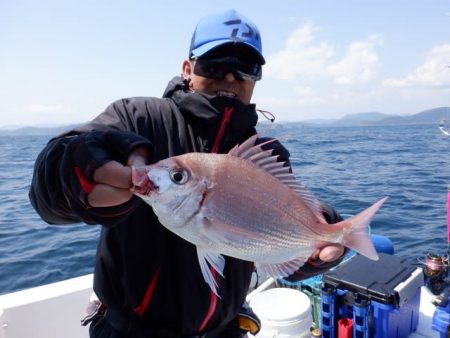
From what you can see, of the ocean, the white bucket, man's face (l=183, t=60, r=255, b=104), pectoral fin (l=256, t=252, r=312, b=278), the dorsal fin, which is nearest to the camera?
the dorsal fin

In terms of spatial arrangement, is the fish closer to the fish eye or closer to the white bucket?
the fish eye

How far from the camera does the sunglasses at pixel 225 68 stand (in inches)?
89.7

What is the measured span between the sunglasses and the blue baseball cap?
69mm

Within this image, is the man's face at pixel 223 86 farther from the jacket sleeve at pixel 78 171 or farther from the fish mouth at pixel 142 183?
the fish mouth at pixel 142 183

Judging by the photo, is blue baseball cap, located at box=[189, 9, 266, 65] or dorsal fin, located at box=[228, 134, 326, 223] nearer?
dorsal fin, located at box=[228, 134, 326, 223]

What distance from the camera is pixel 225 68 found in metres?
2.30

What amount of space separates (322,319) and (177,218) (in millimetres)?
3082

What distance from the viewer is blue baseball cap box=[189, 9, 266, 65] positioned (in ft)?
7.30

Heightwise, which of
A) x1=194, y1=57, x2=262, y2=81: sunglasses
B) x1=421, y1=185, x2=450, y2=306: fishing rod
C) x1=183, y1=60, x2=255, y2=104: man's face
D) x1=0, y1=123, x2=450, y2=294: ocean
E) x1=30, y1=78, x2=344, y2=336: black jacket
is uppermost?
x1=194, y1=57, x2=262, y2=81: sunglasses

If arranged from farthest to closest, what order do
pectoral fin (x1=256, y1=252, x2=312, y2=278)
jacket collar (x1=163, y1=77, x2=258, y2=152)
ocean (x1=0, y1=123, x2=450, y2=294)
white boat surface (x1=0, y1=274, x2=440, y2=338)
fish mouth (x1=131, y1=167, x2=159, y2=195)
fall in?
ocean (x1=0, y1=123, x2=450, y2=294) → white boat surface (x1=0, y1=274, x2=440, y2=338) → jacket collar (x1=163, y1=77, x2=258, y2=152) → pectoral fin (x1=256, y1=252, x2=312, y2=278) → fish mouth (x1=131, y1=167, x2=159, y2=195)

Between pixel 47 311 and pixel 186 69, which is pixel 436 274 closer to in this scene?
pixel 186 69

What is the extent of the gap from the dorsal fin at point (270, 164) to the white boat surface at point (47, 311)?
2.81m

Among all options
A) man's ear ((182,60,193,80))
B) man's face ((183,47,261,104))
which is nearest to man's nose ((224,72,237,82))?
man's face ((183,47,261,104))

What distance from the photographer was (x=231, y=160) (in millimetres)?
1602
